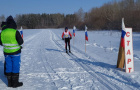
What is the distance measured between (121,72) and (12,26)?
4.38 metres

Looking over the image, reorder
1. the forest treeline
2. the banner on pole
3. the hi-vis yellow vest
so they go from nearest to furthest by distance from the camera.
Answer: the hi-vis yellow vest
the banner on pole
the forest treeline

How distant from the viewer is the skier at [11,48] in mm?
5242

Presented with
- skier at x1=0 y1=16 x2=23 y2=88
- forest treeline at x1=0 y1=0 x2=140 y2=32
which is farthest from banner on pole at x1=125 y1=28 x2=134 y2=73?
forest treeline at x1=0 y1=0 x2=140 y2=32

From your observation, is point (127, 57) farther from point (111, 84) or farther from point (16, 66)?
point (16, 66)

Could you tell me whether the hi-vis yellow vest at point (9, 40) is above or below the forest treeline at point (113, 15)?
below

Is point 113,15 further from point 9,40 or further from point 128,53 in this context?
point 9,40

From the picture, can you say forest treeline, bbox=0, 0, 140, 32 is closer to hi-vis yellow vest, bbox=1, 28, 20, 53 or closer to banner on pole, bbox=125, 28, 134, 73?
banner on pole, bbox=125, 28, 134, 73

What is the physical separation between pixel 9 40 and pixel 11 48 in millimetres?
238

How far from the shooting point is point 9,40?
5242mm

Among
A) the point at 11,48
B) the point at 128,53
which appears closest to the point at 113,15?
the point at 128,53

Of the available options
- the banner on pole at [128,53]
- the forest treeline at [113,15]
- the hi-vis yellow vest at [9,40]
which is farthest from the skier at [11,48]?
the forest treeline at [113,15]

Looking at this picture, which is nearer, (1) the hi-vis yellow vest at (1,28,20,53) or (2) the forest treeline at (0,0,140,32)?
(1) the hi-vis yellow vest at (1,28,20,53)

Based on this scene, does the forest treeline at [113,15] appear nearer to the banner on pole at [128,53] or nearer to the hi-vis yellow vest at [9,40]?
the banner on pole at [128,53]

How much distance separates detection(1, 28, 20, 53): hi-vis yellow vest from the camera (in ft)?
17.1
